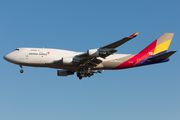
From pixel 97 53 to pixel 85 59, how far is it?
3105 millimetres

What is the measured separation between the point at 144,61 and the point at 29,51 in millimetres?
18589

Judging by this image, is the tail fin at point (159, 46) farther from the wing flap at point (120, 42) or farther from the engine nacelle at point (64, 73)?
the engine nacelle at point (64, 73)

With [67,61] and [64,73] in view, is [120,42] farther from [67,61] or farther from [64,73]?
[64,73]

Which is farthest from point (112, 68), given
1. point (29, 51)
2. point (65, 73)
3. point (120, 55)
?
point (29, 51)

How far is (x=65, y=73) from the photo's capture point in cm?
4609

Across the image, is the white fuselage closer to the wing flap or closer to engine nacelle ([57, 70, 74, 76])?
engine nacelle ([57, 70, 74, 76])

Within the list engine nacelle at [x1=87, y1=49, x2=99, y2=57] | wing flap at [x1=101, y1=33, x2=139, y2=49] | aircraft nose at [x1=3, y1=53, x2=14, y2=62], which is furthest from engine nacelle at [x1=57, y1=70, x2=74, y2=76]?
wing flap at [x1=101, y1=33, x2=139, y2=49]

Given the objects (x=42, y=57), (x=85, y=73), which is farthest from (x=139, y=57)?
(x=42, y=57)

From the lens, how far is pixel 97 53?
3688 centimetres

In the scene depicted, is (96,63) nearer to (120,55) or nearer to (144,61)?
(120,55)

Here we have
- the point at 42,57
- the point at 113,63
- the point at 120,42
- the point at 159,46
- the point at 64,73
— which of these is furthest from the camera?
the point at 64,73

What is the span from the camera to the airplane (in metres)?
39.1

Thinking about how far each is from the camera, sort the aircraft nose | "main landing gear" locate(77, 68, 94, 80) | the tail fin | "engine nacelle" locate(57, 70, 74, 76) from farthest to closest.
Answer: "engine nacelle" locate(57, 70, 74, 76)
the tail fin
"main landing gear" locate(77, 68, 94, 80)
the aircraft nose

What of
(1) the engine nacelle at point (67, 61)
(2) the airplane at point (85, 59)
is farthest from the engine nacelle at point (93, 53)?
(1) the engine nacelle at point (67, 61)
